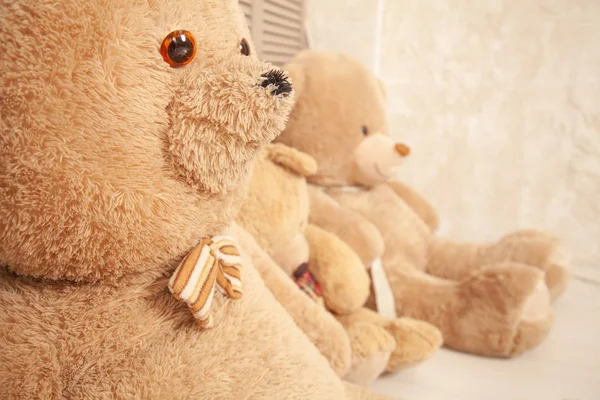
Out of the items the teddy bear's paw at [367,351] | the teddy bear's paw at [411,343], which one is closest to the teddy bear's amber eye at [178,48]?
the teddy bear's paw at [367,351]

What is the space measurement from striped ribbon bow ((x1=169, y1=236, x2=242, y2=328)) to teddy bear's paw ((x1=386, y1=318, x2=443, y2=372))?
1.64ft

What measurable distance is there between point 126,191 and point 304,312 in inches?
13.0

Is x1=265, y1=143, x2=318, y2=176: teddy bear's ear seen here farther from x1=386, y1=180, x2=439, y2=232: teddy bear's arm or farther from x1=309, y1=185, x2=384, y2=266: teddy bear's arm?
x1=386, y1=180, x2=439, y2=232: teddy bear's arm

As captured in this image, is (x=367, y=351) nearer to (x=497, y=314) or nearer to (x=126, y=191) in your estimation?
(x=497, y=314)

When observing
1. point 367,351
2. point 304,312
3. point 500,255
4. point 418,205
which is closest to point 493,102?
point 418,205

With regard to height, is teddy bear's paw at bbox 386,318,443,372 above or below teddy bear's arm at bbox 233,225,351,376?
below

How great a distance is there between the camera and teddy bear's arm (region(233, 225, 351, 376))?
2.16 feet

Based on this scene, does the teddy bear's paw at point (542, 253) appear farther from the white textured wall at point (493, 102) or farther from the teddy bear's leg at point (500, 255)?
the white textured wall at point (493, 102)

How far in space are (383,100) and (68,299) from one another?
914 mm

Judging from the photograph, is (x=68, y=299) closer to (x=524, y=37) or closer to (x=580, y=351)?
(x=580, y=351)

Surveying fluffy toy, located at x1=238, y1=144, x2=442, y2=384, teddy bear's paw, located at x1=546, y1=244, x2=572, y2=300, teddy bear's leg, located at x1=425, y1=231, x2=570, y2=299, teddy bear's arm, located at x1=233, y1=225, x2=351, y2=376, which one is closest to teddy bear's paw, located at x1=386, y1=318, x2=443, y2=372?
fluffy toy, located at x1=238, y1=144, x2=442, y2=384

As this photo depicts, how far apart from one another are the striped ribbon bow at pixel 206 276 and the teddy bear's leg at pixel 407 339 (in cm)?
47

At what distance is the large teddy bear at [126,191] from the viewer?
1.29 ft

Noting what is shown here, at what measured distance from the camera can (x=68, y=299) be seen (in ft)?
1.50
